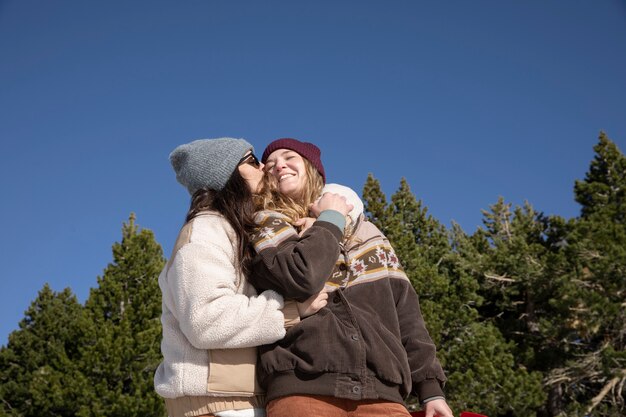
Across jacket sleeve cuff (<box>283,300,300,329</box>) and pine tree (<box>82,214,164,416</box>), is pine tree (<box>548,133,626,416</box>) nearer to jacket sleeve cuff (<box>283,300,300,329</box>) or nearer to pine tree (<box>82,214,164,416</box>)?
pine tree (<box>82,214,164,416</box>)

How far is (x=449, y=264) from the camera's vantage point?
2320cm

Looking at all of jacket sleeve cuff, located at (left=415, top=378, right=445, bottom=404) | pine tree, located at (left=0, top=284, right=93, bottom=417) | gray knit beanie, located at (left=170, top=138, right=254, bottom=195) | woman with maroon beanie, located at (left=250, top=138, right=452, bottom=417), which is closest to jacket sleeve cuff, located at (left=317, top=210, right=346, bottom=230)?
woman with maroon beanie, located at (left=250, top=138, right=452, bottom=417)

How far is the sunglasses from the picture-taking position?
106 inches

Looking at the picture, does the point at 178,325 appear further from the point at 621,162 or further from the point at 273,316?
the point at 621,162

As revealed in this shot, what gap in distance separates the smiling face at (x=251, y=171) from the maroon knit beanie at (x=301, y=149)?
0.23 metres

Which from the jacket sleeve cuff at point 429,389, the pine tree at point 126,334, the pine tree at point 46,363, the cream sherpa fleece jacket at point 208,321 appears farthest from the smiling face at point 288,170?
the pine tree at point 46,363

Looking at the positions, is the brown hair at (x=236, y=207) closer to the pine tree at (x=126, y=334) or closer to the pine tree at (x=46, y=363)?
the pine tree at (x=126, y=334)

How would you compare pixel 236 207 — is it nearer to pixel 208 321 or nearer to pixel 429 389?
pixel 208 321

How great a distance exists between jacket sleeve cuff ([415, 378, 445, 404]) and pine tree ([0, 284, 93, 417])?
53.4 ft

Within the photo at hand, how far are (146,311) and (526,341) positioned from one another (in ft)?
45.1

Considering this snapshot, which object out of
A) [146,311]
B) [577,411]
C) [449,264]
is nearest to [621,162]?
[449,264]

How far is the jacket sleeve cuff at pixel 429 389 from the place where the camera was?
248cm

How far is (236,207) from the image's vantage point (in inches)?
97.0

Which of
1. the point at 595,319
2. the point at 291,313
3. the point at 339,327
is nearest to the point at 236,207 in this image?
the point at 291,313
